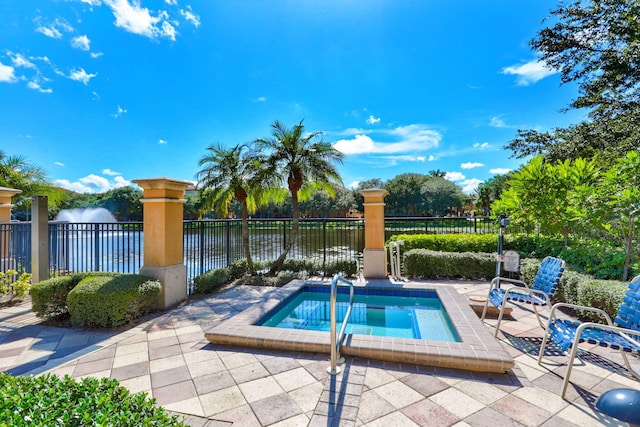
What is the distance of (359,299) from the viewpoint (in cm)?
533

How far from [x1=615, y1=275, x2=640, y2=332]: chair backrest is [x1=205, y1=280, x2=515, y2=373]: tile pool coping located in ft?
3.36

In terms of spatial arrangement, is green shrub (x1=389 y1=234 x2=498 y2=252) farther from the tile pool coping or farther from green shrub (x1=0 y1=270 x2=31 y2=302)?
green shrub (x1=0 y1=270 x2=31 y2=302)

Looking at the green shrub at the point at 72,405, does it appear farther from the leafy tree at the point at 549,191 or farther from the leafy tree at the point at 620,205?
the leafy tree at the point at 549,191

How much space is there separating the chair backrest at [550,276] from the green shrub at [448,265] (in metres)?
2.64

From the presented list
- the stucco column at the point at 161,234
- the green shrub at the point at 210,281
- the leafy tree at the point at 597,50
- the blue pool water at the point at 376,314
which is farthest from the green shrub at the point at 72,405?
the leafy tree at the point at 597,50

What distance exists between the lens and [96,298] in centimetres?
367

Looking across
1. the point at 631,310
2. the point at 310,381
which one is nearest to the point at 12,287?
the point at 310,381

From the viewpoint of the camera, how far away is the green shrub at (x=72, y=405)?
116cm

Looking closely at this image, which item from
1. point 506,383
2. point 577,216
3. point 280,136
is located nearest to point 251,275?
point 280,136

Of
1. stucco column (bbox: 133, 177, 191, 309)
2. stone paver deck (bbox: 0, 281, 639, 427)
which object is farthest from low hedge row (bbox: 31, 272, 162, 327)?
stucco column (bbox: 133, 177, 191, 309)

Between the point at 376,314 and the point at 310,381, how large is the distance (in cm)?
247

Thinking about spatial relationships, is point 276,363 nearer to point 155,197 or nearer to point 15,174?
point 155,197

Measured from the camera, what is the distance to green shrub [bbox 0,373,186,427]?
1.16 meters

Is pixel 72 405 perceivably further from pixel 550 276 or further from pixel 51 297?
pixel 550 276
